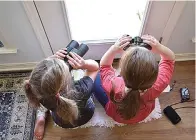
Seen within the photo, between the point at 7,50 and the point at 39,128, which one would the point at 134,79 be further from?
the point at 7,50

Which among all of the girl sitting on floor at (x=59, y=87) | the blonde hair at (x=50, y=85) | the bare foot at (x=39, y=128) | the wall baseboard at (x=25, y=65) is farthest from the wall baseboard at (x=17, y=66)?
the blonde hair at (x=50, y=85)

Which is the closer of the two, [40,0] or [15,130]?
[40,0]

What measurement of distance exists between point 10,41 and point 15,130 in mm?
469

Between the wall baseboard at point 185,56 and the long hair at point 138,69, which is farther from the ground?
the long hair at point 138,69

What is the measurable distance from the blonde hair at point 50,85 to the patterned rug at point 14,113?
0.44 metres

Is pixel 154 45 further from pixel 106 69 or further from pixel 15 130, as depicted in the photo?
pixel 15 130

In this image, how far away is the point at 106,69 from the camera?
1022 millimetres

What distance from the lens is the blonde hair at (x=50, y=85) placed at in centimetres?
79

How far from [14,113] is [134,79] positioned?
808 millimetres

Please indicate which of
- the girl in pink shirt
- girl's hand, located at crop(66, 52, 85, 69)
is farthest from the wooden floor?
girl's hand, located at crop(66, 52, 85, 69)

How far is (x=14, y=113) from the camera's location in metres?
1.31

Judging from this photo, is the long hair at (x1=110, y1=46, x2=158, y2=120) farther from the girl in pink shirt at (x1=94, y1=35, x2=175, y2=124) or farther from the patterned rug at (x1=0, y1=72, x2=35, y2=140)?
the patterned rug at (x1=0, y1=72, x2=35, y2=140)

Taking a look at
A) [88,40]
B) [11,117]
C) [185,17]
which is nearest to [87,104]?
[88,40]

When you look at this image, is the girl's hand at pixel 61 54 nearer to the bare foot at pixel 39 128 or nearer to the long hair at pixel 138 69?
the long hair at pixel 138 69
